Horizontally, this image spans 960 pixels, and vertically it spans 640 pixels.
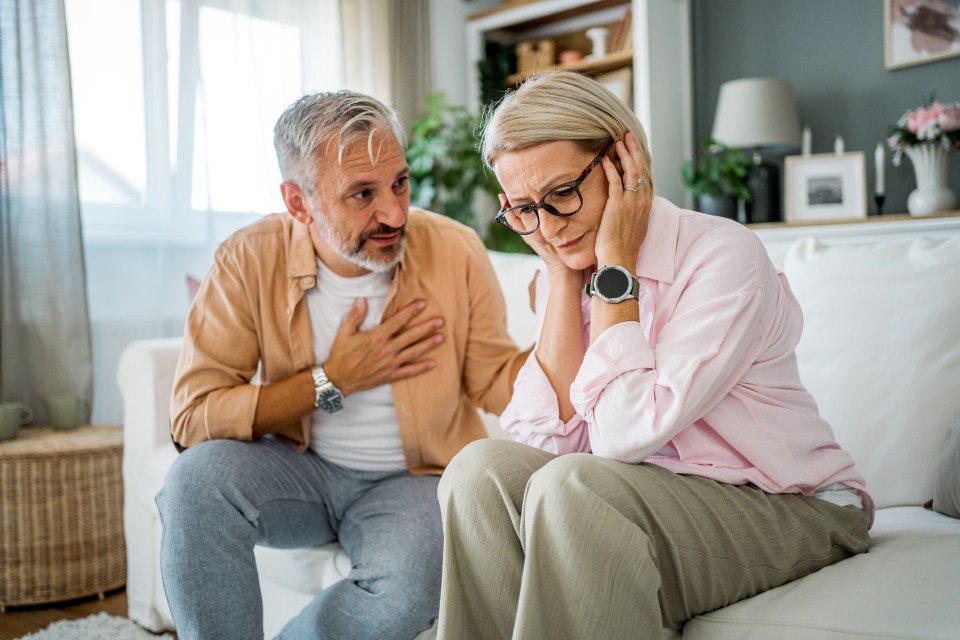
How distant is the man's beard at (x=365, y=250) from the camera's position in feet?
5.26

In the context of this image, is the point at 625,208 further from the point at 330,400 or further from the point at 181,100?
the point at 181,100

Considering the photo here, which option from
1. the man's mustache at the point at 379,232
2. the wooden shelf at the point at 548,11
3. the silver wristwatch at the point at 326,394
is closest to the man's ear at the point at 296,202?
the man's mustache at the point at 379,232

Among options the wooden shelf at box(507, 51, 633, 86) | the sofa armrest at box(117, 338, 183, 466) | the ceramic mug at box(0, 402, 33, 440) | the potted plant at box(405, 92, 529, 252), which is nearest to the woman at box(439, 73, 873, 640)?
the sofa armrest at box(117, 338, 183, 466)

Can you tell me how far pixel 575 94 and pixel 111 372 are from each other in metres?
2.43

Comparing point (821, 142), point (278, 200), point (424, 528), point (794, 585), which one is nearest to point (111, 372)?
point (278, 200)

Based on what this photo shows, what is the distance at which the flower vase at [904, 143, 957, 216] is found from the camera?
126 inches

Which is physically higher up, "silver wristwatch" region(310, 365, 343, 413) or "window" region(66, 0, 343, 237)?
"window" region(66, 0, 343, 237)

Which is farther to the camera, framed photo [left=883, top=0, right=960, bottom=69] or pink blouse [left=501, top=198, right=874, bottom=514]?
framed photo [left=883, top=0, right=960, bottom=69]

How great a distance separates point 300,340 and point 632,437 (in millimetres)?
796

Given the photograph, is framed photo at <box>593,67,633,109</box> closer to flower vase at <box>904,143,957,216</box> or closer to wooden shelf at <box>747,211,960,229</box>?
wooden shelf at <box>747,211,960,229</box>

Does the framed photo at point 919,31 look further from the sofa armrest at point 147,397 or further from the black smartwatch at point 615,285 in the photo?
the sofa armrest at point 147,397

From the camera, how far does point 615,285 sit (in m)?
1.16

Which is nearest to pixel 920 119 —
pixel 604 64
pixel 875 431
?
pixel 604 64

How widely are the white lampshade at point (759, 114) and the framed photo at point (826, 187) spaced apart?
12 centimetres
